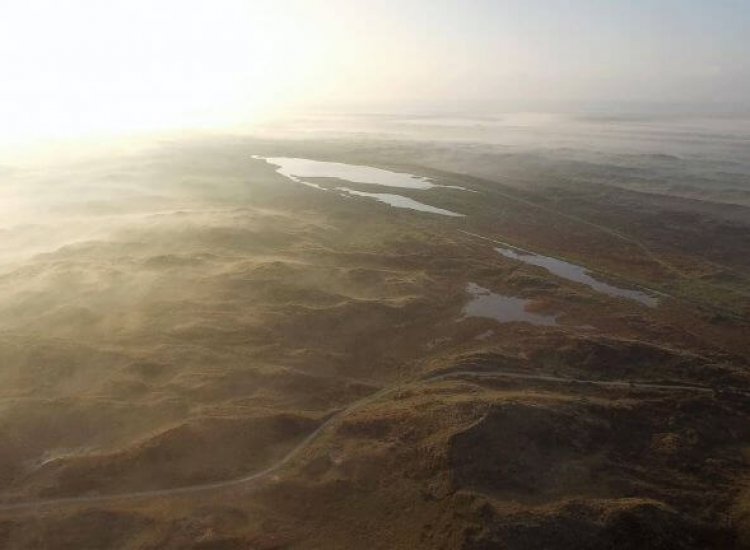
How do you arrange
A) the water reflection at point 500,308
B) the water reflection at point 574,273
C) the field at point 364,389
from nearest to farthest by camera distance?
the field at point 364,389 → the water reflection at point 500,308 → the water reflection at point 574,273

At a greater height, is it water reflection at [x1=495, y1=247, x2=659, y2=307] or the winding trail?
water reflection at [x1=495, y1=247, x2=659, y2=307]

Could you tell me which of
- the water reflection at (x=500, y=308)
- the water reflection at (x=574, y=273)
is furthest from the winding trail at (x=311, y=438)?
the water reflection at (x=574, y=273)

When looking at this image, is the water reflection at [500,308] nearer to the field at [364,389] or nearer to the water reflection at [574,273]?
the field at [364,389]

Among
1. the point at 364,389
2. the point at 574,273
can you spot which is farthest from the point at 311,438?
the point at 574,273

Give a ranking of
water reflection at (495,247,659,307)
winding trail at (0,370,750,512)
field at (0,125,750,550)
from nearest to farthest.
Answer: field at (0,125,750,550) < winding trail at (0,370,750,512) < water reflection at (495,247,659,307)

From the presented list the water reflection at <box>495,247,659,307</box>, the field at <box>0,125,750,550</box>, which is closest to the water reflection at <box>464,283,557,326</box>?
the field at <box>0,125,750,550</box>

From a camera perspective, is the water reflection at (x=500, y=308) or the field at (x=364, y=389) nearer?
the field at (x=364, y=389)

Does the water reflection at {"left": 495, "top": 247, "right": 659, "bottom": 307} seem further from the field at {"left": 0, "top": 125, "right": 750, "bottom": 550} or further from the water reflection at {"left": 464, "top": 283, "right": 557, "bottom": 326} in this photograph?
the water reflection at {"left": 464, "top": 283, "right": 557, "bottom": 326}

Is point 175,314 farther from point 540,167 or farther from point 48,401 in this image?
point 540,167
